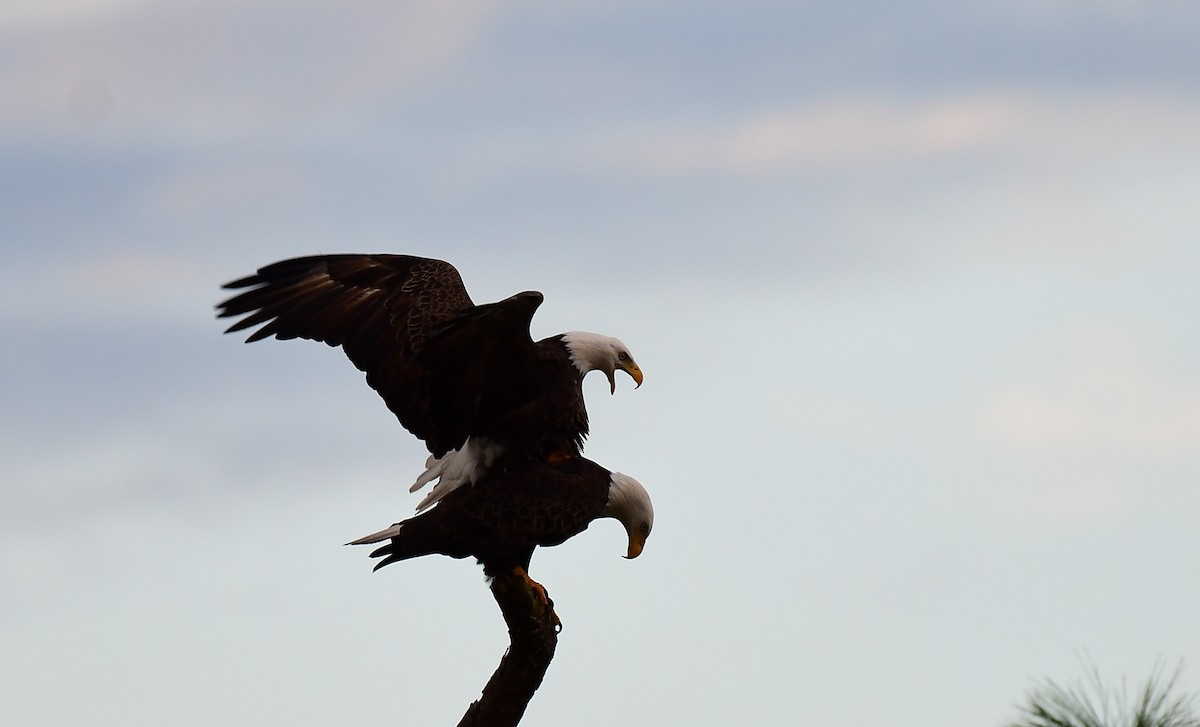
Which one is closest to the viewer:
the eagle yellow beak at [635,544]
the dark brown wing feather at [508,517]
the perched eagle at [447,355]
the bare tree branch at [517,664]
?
the bare tree branch at [517,664]

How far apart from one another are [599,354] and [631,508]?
2.75 ft

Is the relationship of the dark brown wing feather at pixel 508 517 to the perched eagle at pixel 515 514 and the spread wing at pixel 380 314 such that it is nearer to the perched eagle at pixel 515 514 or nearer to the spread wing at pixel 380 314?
the perched eagle at pixel 515 514

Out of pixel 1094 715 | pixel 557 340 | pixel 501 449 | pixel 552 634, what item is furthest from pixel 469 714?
pixel 1094 715

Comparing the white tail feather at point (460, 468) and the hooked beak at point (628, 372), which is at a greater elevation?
the hooked beak at point (628, 372)

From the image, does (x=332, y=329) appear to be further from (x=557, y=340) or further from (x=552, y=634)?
(x=552, y=634)

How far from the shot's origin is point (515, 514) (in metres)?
7.38

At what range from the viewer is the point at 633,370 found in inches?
327

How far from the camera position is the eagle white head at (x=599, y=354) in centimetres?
802

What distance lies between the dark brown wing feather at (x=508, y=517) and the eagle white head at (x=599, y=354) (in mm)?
636

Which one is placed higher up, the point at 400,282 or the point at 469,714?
the point at 400,282

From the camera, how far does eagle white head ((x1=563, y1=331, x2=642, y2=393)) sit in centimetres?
802

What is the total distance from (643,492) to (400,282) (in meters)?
1.59

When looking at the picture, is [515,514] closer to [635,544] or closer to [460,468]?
[460,468]

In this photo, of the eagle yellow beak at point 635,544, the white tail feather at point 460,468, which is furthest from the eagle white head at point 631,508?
the white tail feather at point 460,468
